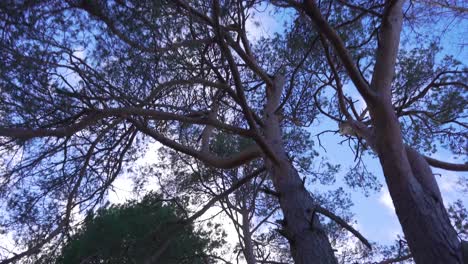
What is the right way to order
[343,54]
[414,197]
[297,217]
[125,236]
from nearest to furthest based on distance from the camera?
[414,197]
[343,54]
[297,217]
[125,236]

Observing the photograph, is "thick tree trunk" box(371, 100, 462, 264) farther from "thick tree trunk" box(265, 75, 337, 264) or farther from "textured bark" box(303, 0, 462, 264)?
"thick tree trunk" box(265, 75, 337, 264)

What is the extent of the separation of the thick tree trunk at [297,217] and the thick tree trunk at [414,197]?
1.96 ft

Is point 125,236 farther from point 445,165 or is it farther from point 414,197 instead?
point 414,197

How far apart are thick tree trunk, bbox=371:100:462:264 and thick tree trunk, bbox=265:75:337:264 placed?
0.60 meters

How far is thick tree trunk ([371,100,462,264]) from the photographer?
2.47 m

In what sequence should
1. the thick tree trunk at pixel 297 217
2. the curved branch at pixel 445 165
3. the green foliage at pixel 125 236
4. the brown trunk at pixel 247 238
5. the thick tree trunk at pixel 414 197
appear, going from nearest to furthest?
the thick tree trunk at pixel 414 197 < the thick tree trunk at pixel 297 217 < the curved branch at pixel 445 165 < the green foliage at pixel 125 236 < the brown trunk at pixel 247 238

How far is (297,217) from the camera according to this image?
332 centimetres

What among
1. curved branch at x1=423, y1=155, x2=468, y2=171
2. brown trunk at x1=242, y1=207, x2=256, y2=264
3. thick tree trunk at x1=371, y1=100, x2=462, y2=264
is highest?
brown trunk at x1=242, y1=207, x2=256, y2=264

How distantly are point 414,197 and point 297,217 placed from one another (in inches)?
36.0

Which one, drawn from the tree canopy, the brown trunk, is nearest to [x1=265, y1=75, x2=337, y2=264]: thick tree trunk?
the tree canopy

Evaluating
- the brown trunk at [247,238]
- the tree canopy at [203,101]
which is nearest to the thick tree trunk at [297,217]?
the tree canopy at [203,101]

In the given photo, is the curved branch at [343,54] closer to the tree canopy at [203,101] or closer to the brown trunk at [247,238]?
the tree canopy at [203,101]

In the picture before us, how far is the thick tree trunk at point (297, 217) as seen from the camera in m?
3.02

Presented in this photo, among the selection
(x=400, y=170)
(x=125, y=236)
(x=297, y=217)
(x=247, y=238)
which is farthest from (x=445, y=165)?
(x=125, y=236)
